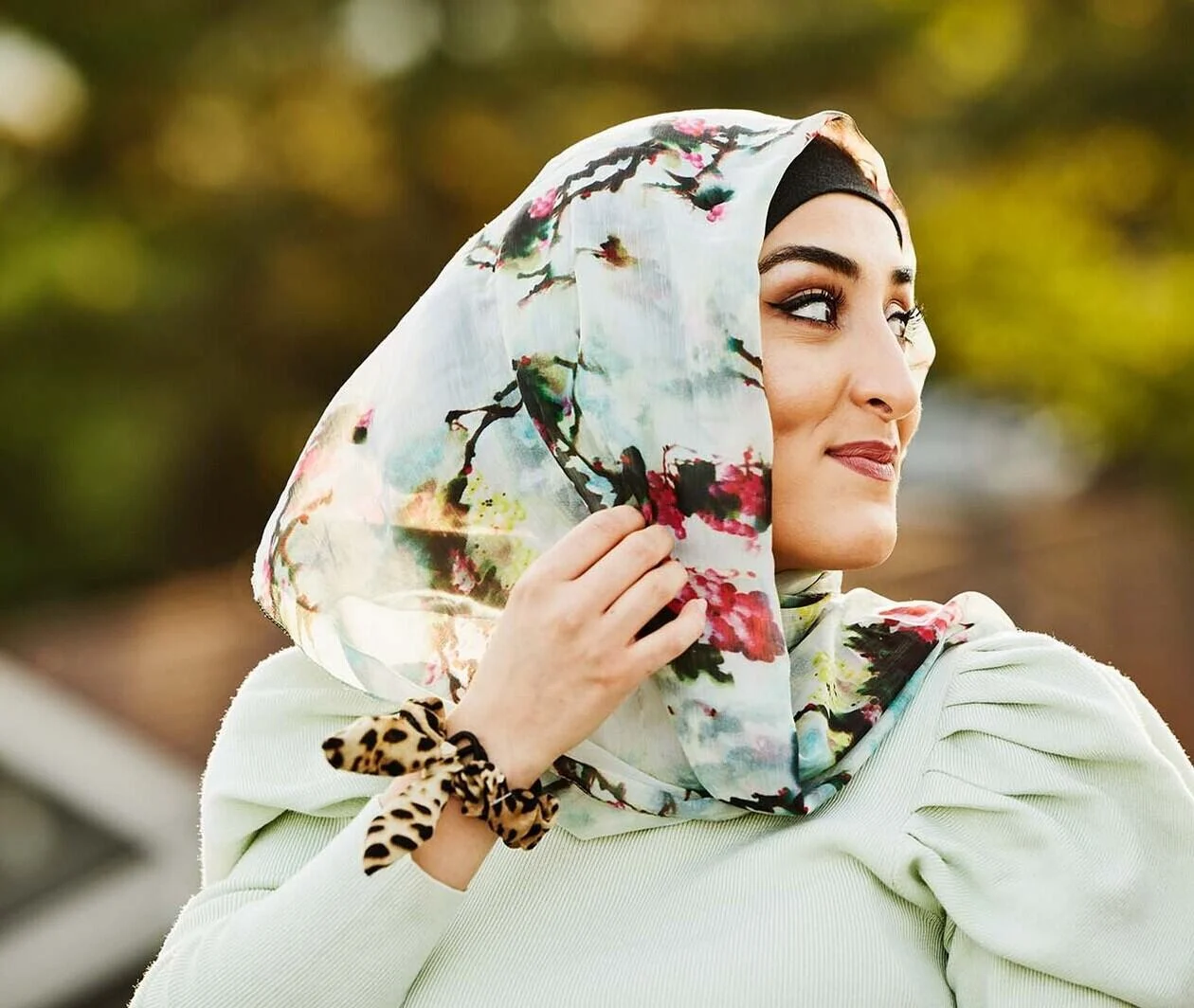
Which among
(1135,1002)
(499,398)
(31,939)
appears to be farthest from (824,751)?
(31,939)

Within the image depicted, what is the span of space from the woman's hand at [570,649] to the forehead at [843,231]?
397mm

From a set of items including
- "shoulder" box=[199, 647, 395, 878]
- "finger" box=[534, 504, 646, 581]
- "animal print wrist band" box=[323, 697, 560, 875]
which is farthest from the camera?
"shoulder" box=[199, 647, 395, 878]

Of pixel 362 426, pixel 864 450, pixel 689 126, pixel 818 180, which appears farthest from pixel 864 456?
pixel 362 426

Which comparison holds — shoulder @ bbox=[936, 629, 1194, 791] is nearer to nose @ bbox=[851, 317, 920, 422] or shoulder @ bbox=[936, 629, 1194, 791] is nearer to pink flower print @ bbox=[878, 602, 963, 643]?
pink flower print @ bbox=[878, 602, 963, 643]

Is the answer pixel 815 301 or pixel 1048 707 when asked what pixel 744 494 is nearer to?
pixel 815 301

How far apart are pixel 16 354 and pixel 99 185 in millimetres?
1307

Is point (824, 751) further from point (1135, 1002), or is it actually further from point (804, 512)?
point (1135, 1002)

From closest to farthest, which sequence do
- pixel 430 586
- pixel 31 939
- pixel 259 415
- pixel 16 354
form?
pixel 430 586, pixel 31 939, pixel 16 354, pixel 259 415

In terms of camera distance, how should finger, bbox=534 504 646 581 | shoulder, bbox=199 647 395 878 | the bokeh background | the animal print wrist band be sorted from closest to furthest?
the animal print wrist band < finger, bbox=534 504 646 581 < shoulder, bbox=199 647 395 878 < the bokeh background

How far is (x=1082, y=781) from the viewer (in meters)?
1.67

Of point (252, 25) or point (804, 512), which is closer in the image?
point (804, 512)

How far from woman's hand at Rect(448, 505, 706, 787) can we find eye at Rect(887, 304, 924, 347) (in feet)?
1.51

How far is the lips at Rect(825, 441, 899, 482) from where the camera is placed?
1755 millimetres

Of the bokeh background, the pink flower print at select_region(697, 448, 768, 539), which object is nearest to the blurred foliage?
the bokeh background
